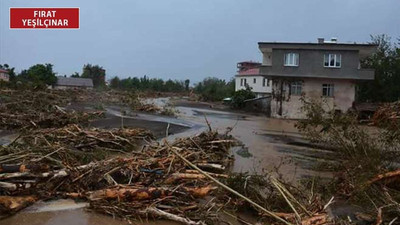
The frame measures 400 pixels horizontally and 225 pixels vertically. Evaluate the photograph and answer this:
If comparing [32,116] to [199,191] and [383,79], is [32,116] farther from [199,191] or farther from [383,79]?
[383,79]

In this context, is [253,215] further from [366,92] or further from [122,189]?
[366,92]

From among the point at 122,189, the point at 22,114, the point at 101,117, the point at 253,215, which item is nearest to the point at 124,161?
the point at 122,189

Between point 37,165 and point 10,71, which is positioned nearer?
point 37,165

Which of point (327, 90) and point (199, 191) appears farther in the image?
point (327, 90)

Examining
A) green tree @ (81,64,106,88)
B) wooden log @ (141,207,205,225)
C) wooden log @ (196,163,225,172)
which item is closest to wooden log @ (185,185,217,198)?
wooden log @ (141,207,205,225)

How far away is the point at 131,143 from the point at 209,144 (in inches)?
102

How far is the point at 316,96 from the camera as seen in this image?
29.8m

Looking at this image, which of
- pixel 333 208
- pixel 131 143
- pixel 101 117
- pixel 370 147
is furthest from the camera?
pixel 101 117

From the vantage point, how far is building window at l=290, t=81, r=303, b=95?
98.8 feet

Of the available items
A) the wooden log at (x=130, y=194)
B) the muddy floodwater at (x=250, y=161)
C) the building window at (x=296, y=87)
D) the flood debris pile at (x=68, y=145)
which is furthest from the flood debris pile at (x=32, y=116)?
the building window at (x=296, y=87)

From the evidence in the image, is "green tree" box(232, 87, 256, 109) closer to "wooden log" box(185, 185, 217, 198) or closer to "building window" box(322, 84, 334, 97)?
"building window" box(322, 84, 334, 97)

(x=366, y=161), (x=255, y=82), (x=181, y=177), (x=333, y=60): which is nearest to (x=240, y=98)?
(x=333, y=60)

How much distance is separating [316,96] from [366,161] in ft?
72.4

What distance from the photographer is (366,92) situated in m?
35.0
